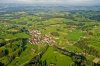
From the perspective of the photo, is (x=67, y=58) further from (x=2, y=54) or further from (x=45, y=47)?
(x=2, y=54)

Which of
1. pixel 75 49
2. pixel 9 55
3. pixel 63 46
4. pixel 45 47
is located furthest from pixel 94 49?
pixel 9 55

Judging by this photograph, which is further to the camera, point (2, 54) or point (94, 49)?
point (94, 49)

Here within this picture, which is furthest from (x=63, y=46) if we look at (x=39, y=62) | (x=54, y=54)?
(x=39, y=62)

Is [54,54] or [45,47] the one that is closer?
[54,54]

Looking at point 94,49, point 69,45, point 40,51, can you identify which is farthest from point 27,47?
point 94,49

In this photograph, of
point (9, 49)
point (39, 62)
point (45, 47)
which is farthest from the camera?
point (45, 47)

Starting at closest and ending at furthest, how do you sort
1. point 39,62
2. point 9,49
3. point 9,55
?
point 39,62 < point 9,55 < point 9,49

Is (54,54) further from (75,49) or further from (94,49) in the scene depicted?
(94,49)

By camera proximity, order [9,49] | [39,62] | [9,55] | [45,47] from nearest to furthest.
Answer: [39,62] → [9,55] → [9,49] → [45,47]
